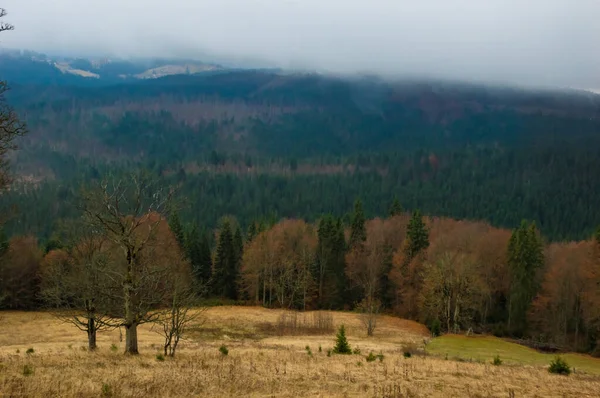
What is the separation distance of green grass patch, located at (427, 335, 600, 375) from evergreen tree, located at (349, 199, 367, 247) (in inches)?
1346

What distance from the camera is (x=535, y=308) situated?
194 ft

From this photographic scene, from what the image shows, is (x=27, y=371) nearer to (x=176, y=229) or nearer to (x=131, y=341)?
(x=131, y=341)

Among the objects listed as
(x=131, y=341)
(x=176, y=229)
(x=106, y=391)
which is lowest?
(x=176, y=229)

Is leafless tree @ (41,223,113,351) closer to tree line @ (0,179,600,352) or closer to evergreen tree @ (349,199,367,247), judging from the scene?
tree line @ (0,179,600,352)

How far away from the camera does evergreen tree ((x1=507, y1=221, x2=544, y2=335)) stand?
61250mm

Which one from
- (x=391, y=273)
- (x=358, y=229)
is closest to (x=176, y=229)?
(x=358, y=229)

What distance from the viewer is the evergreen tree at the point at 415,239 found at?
70625mm

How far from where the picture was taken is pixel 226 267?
3184 inches

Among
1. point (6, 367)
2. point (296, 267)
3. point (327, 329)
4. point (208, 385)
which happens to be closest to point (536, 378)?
point (208, 385)

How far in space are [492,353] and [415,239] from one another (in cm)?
3407

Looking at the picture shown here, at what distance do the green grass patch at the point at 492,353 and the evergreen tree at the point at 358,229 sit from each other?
3419cm

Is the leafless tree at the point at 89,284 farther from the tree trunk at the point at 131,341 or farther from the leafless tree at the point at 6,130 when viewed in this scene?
the leafless tree at the point at 6,130

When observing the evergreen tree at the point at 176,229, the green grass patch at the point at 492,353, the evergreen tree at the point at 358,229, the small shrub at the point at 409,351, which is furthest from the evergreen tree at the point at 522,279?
the evergreen tree at the point at 176,229

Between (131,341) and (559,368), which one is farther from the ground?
(131,341)
